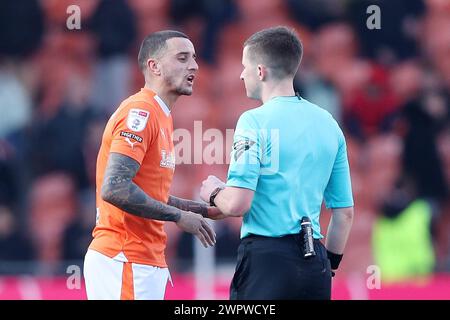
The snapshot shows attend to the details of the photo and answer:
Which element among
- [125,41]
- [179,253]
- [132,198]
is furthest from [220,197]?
[125,41]

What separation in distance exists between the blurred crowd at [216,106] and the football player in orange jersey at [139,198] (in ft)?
15.5

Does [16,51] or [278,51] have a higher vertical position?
[16,51]

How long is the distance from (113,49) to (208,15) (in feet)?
3.52

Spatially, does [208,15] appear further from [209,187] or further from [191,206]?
[209,187]

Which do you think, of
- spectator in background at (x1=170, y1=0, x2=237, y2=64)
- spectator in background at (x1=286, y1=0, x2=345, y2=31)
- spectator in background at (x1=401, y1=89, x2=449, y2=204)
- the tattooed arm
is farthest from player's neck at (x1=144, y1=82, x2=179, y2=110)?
spectator in background at (x1=286, y1=0, x2=345, y2=31)

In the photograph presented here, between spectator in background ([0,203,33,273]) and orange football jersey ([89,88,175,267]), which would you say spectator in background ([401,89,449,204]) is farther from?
orange football jersey ([89,88,175,267])

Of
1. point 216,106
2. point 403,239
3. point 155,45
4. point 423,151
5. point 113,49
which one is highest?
point 113,49

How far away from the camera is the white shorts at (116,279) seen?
18.6 feet

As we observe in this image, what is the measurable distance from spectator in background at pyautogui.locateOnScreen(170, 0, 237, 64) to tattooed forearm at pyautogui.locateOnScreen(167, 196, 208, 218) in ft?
17.7

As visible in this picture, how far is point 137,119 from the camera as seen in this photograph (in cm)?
566

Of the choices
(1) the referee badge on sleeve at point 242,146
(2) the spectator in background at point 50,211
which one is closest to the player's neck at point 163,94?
(1) the referee badge on sleeve at point 242,146

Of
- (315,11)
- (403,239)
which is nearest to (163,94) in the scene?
(403,239)

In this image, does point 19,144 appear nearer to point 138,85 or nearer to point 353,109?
point 138,85
